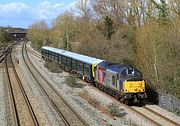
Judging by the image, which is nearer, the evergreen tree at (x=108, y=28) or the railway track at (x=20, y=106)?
the railway track at (x=20, y=106)

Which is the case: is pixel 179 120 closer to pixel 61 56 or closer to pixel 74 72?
pixel 74 72

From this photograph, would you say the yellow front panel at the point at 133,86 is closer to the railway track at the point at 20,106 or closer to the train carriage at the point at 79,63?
the railway track at the point at 20,106

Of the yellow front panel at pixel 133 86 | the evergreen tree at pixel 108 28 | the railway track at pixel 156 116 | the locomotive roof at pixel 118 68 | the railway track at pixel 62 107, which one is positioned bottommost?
the railway track at pixel 156 116

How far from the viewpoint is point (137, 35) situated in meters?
36.7

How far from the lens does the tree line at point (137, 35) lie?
91.2ft

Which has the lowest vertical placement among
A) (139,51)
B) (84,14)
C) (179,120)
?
(179,120)

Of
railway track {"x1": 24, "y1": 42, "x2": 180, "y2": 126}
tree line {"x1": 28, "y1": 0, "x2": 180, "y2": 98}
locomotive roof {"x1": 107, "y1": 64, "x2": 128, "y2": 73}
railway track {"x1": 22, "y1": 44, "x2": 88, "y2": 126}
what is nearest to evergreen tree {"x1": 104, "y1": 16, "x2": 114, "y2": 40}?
tree line {"x1": 28, "y1": 0, "x2": 180, "y2": 98}

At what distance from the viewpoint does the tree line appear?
27.8 metres

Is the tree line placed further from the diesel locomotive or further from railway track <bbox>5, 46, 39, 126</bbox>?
railway track <bbox>5, 46, 39, 126</bbox>

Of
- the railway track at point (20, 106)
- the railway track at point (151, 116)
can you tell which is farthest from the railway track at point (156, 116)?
the railway track at point (20, 106)

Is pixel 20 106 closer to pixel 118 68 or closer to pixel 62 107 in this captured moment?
pixel 62 107

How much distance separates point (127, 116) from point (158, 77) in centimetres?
723

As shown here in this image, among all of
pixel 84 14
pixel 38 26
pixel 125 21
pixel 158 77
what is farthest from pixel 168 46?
pixel 38 26

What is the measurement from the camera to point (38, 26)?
5261 inches
